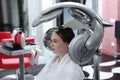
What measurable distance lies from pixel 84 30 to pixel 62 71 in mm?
239

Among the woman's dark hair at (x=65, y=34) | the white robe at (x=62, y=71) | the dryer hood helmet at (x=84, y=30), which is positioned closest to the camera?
the dryer hood helmet at (x=84, y=30)

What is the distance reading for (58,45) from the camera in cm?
102

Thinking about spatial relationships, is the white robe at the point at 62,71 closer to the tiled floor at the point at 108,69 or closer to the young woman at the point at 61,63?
the young woman at the point at 61,63

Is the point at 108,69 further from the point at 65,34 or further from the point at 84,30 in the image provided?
the point at 84,30

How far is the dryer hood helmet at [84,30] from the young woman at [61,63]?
15cm

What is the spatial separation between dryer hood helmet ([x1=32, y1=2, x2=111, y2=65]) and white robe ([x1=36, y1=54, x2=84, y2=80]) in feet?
0.47

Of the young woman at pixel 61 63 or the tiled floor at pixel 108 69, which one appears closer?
the young woman at pixel 61 63

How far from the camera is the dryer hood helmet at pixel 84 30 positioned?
0.70 metres

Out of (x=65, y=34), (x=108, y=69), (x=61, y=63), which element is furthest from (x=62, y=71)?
(x=108, y=69)

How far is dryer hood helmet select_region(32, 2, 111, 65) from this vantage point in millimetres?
703

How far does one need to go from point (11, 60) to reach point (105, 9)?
2.62 m

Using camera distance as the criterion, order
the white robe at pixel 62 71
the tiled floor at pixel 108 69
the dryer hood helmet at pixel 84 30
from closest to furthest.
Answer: the dryer hood helmet at pixel 84 30 < the white robe at pixel 62 71 < the tiled floor at pixel 108 69

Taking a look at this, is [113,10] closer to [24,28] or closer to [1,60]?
[24,28]

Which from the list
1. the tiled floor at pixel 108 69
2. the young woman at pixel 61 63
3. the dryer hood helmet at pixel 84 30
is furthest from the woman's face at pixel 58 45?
the tiled floor at pixel 108 69
